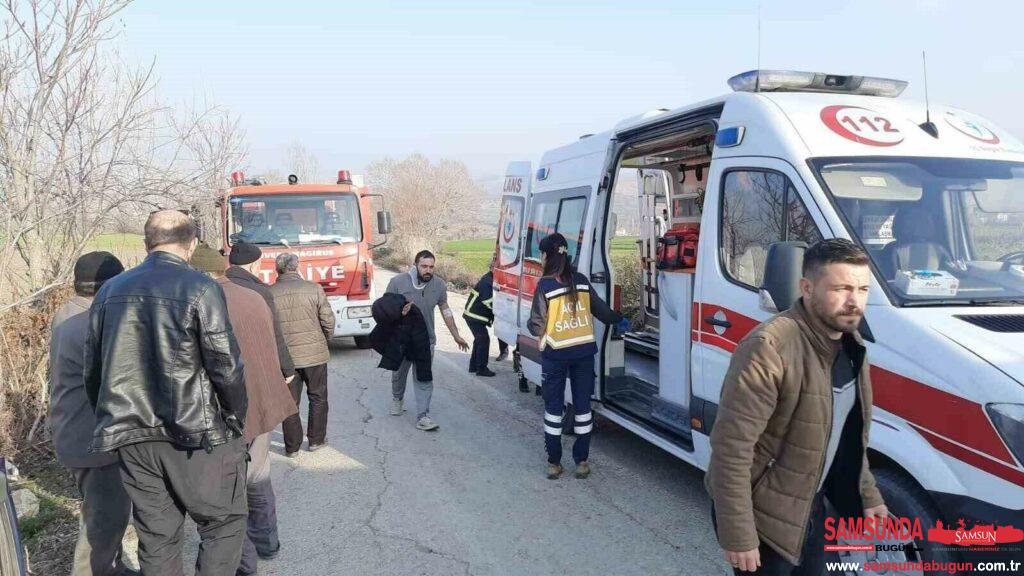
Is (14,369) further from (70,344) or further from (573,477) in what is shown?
(573,477)

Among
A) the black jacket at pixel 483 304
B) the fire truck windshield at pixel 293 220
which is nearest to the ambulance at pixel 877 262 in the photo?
the black jacket at pixel 483 304

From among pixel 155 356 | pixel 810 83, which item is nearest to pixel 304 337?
pixel 155 356

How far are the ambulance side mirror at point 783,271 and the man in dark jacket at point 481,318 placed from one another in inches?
234

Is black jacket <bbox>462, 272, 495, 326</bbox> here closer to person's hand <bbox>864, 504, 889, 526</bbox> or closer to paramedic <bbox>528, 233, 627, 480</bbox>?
paramedic <bbox>528, 233, 627, 480</bbox>

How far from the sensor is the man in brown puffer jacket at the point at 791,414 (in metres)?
2.11

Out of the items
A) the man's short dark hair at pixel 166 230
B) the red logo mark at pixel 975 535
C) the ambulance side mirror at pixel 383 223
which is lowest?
the red logo mark at pixel 975 535

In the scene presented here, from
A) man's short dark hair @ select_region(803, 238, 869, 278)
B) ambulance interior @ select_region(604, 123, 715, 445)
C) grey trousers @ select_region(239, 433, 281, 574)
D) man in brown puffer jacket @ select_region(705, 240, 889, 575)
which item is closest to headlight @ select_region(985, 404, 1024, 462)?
man in brown puffer jacket @ select_region(705, 240, 889, 575)

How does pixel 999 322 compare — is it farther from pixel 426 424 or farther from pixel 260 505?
pixel 426 424

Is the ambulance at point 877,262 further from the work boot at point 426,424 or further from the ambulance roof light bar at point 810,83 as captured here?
the work boot at point 426,424

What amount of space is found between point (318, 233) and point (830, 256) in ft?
29.9

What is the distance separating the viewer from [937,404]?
2.79 meters

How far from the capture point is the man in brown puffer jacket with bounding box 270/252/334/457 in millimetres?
5711

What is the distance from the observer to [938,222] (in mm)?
3547

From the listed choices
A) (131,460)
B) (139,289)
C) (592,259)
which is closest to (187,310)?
(139,289)
